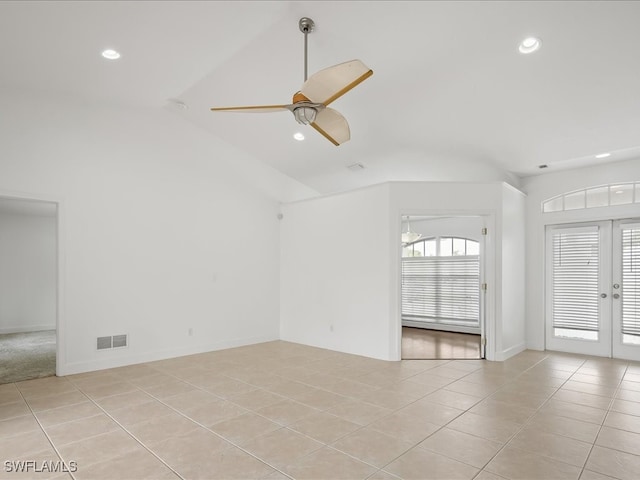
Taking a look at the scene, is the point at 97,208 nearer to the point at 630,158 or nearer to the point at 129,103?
the point at 129,103

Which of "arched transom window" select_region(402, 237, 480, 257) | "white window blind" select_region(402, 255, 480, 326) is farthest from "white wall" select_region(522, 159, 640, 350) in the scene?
"arched transom window" select_region(402, 237, 480, 257)

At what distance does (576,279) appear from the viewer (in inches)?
241

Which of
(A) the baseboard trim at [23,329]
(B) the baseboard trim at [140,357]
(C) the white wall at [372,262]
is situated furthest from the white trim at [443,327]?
(A) the baseboard trim at [23,329]

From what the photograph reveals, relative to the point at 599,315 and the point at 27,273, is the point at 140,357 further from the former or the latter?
the point at 599,315

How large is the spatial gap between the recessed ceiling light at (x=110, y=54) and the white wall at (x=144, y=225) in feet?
4.26

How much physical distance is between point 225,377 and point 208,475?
2242mm

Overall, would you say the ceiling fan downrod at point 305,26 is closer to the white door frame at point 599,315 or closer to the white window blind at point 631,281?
the white door frame at point 599,315

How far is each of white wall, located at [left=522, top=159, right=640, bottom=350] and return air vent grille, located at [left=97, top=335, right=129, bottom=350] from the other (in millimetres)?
6125

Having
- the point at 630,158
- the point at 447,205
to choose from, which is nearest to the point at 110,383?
the point at 447,205

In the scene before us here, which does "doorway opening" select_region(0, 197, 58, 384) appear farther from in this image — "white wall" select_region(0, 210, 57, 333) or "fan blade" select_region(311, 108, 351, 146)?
"fan blade" select_region(311, 108, 351, 146)

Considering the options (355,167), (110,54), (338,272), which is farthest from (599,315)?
(110,54)

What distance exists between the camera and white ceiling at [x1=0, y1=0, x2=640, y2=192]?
3312 mm

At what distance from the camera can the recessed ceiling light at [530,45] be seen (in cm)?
347

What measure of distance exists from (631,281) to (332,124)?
16.7 ft
